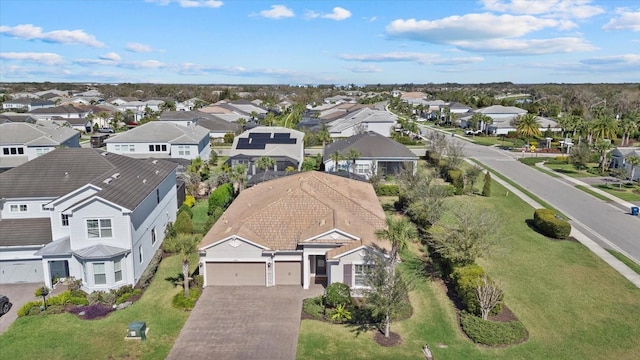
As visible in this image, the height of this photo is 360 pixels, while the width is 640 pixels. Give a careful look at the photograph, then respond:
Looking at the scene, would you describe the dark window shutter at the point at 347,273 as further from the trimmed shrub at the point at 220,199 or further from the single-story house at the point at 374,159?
the single-story house at the point at 374,159

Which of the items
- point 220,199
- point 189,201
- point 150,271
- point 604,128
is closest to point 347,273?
point 150,271

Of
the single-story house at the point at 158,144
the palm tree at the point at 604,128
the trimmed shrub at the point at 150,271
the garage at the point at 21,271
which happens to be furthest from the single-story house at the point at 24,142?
the palm tree at the point at 604,128

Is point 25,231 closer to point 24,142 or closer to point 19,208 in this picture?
point 19,208

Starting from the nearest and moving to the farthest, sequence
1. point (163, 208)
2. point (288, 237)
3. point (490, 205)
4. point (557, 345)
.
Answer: point (557, 345) < point (288, 237) < point (163, 208) < point (490, 205)

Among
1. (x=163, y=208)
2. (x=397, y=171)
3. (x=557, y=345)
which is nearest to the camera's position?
(x=557, y=345)

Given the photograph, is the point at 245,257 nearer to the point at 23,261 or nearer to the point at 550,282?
the point at 23,261

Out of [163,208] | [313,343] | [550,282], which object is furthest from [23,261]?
[550,282]

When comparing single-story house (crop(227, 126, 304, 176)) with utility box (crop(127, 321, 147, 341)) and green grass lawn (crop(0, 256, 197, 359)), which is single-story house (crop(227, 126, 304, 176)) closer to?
green grass lawn (crop(0, 256, 197, 359))

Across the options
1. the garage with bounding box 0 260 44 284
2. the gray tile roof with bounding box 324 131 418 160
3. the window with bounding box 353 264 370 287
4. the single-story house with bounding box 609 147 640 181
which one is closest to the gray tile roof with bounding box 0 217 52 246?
the garage with bounding box 0 260 44 284
